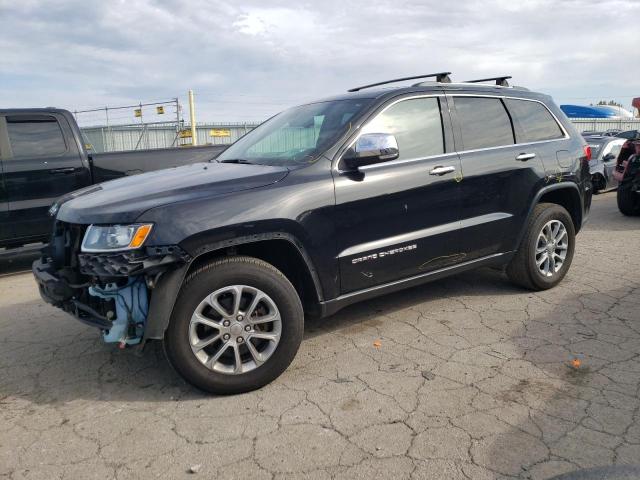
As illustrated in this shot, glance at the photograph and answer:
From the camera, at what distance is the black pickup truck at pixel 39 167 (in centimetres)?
629

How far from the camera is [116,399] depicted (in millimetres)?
3250

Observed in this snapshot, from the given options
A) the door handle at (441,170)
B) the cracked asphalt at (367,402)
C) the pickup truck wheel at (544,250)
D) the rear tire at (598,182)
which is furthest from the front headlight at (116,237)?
the rear tire at (598,182)

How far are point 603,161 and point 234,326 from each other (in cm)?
1122

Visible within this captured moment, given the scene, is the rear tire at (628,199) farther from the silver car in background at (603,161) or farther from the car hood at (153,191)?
the car hood at (153,191)

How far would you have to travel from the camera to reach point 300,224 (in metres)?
3.37

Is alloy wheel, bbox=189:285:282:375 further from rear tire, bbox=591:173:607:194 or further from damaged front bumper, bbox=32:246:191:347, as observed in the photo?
rear tire, bbox=591:173:607:194

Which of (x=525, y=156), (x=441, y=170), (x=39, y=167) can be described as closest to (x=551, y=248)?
(x=525, y=156)

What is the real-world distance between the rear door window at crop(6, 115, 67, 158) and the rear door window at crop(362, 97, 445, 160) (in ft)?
14.8

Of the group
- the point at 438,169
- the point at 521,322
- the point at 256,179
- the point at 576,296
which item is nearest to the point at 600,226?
the point at 576,296

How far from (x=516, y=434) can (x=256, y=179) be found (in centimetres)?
203

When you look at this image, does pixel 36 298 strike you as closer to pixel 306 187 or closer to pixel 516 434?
pixel 306 187

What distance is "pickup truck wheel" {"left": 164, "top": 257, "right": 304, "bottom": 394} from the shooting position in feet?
10.1

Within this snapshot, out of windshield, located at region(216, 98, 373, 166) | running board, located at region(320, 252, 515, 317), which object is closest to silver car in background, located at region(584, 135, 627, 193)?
running board, located at region(320, 252, 515, 317)

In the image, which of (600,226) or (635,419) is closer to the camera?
(635,419)
